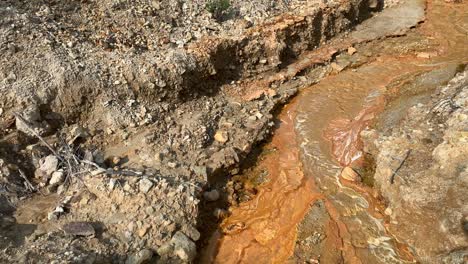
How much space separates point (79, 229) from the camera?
454cm

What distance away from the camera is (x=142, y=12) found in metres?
7.10

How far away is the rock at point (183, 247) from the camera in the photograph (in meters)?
4.59

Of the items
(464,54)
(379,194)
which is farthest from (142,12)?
(464,54)

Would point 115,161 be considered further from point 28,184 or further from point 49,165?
point 28,184

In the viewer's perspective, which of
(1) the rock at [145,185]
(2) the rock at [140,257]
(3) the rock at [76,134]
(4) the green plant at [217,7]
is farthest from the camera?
(4) the green plant at [217,7]

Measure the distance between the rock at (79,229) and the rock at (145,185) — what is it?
2.37 ft

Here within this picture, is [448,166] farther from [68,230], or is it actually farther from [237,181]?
[68,230]

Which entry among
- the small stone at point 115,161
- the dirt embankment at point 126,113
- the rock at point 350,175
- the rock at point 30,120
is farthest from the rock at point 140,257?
the rock at point 350,175

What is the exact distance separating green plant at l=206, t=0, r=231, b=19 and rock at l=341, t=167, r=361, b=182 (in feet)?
12.3

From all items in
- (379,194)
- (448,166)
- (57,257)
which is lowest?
(379,194)

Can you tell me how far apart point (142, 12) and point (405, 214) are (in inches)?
205

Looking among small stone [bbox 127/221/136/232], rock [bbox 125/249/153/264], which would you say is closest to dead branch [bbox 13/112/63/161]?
small stone [bbox 127/221/136/232]

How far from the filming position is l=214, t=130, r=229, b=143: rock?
6.03m

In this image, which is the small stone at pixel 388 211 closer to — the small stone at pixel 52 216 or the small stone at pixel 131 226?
the small stone at pixel 131 226
